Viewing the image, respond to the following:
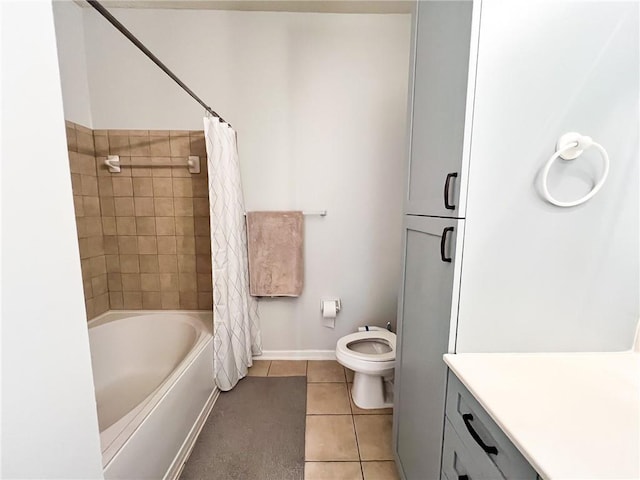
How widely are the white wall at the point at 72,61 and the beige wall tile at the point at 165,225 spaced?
80 centimetres

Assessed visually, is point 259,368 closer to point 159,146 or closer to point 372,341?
point 372,341

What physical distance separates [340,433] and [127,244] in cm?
196

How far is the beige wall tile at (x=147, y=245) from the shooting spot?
214 cm

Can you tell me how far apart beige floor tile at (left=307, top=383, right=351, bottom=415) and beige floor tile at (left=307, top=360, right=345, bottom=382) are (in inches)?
2.3

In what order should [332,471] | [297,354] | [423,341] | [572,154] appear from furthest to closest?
[297,354] < [332,471] < [423,341] < [572,154]

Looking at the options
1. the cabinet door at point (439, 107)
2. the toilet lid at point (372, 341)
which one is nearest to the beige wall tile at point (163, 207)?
the toilet lid at point (372, 341)

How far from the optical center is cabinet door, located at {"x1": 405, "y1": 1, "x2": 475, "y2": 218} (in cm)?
77

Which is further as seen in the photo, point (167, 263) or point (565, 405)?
point (167, 263)

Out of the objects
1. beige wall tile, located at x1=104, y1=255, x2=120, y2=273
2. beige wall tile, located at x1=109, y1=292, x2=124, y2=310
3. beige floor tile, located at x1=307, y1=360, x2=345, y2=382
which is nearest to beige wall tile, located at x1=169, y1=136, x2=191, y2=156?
beige wall tile, located at x1=104, y1=255, x2=120, y2=273

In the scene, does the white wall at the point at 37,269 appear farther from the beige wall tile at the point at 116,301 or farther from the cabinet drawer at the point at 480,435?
the beige wall tile at the point at 116,301

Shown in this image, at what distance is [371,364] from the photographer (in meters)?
1.66

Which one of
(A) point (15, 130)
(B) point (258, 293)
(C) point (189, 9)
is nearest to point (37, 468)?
(A) point (15, 130)

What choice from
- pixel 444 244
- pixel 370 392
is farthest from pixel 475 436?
pixel 370 392

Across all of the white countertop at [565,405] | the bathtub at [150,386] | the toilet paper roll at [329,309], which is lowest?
the bathtub at [150,386]
